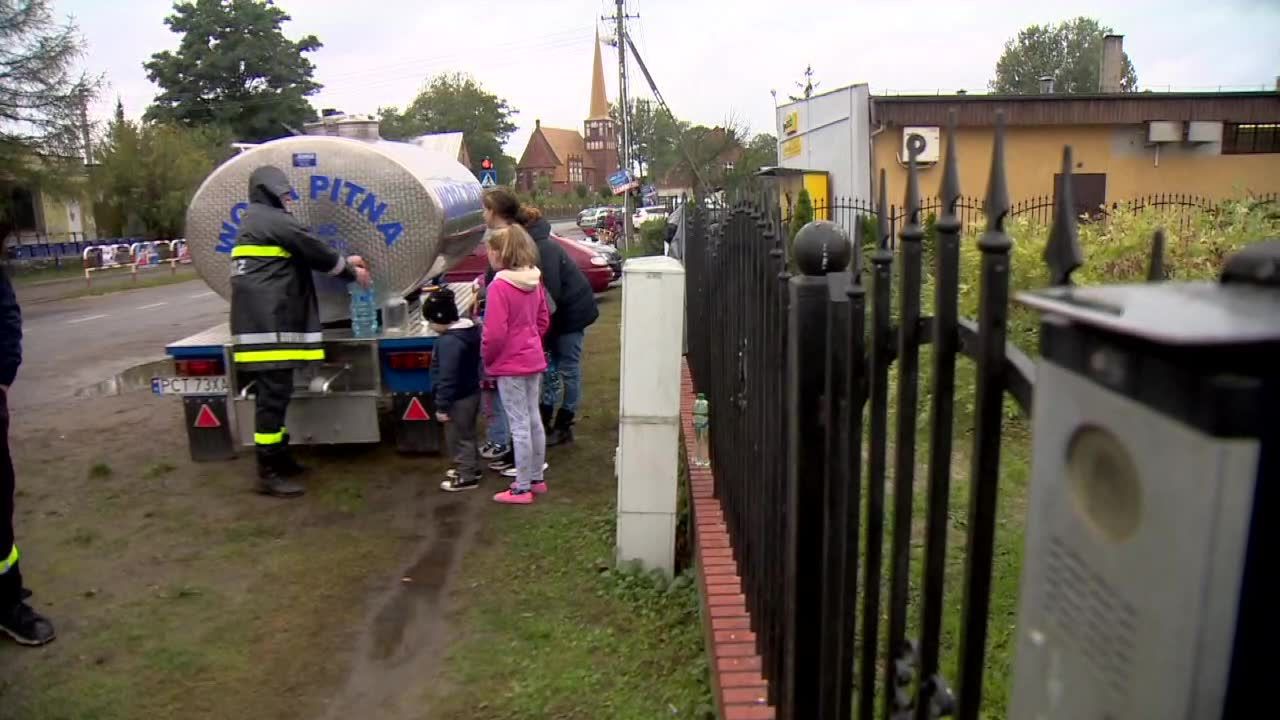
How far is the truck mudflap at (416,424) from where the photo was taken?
688 cm

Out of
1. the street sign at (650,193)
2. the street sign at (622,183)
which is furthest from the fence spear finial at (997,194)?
the street sign at (650,193)

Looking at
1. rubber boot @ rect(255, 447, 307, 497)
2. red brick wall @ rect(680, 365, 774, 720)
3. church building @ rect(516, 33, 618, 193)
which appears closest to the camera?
red brick wall @ rect(680, 365, 774, 720)

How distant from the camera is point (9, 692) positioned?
3.79 m

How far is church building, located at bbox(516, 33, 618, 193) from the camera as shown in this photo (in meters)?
113

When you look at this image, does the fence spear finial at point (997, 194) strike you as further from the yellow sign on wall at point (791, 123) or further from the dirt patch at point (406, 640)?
the yellow sign on wall at point (791, 123)

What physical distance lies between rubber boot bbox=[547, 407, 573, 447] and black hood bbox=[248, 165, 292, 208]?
8.30ft

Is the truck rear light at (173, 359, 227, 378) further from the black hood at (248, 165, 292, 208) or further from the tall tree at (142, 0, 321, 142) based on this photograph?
the tall tree at (142, 0, 321, 142)

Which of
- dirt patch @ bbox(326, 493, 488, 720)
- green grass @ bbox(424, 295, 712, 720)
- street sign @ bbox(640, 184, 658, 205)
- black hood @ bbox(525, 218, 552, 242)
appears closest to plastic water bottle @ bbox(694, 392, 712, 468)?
green grass @ bbox(424, 295, 712, 720)

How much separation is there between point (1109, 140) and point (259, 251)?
844 inches

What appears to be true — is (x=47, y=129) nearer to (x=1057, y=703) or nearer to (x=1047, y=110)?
(x=1047, y=110)

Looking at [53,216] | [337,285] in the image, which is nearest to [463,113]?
[53,216]

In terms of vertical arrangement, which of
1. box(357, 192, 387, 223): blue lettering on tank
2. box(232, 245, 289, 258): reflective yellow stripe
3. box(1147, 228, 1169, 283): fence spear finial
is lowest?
box(232, 245, 289, 258): reflective yellow stripe

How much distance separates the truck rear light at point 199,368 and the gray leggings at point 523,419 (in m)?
2.20

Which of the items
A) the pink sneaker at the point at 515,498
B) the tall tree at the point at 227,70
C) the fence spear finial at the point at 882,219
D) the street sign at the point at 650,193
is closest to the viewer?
the fence spear finial at the point at 882,219
